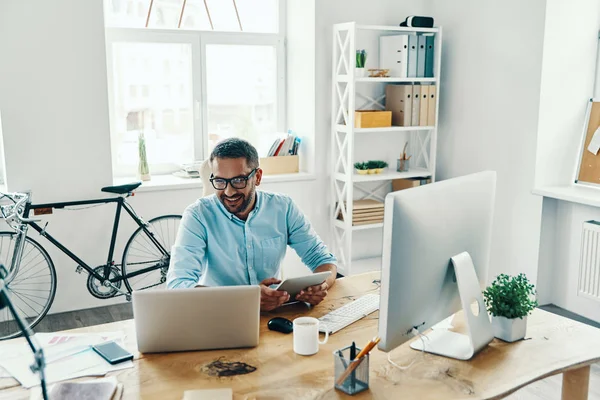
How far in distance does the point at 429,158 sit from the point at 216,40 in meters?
1.78

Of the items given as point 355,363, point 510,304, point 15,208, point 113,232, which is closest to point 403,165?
point 113,232

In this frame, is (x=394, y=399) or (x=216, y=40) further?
(x=216, y=40)

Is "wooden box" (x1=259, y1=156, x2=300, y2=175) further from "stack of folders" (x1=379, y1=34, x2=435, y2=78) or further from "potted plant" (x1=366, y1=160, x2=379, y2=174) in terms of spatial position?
"stack of folders" (x1=379, y1=34, x2=435, y2=78)

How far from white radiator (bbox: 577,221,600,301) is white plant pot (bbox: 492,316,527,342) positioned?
6.76 ft

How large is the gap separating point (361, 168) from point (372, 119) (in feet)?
1.21

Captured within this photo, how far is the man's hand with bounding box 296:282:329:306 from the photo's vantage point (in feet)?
6.74

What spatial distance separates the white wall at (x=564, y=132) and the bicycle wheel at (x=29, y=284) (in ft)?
10.0

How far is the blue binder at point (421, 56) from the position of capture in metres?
4.39

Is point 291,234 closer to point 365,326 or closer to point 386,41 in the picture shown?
point 365,326

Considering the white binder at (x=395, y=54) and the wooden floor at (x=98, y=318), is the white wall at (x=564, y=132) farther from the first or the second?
the white binder at (x=395, y=54)

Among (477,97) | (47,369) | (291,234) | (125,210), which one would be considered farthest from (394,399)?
(477,97)

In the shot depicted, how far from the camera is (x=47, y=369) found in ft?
5.24

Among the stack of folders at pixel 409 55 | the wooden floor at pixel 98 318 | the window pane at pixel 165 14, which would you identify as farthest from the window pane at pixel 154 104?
the stack of folders at pixel 409 55

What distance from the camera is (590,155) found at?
12.7 feet
